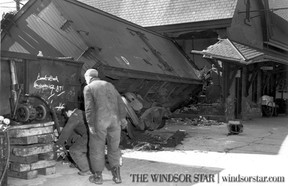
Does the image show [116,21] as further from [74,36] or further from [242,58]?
[242,58]

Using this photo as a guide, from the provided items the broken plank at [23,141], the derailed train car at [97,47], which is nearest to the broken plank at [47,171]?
the broken plank at [23,141]

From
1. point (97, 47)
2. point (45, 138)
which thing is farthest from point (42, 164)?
point (97, 47)

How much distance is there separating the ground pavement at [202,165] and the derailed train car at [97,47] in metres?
1.63

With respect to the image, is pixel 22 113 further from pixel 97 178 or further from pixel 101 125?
pixel 97 178

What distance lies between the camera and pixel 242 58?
1248 centimetres

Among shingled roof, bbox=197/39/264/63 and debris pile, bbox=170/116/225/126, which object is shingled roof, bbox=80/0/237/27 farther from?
debris pile, bbox=170/116/225/126

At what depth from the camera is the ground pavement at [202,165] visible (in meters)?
5.27

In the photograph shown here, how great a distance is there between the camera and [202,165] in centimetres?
634

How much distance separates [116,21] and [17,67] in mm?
6424

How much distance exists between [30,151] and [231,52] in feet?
33.0

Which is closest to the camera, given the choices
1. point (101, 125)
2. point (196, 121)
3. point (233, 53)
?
point (101, 125)

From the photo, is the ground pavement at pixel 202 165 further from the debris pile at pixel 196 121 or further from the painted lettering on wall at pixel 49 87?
the debris pile at pixel 196 121

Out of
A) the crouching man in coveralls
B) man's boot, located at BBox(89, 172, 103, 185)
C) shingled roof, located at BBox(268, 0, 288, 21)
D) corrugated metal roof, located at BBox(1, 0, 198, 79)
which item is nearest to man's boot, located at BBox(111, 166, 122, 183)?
man's boot, located at BBox(89, 172, 103, 185)

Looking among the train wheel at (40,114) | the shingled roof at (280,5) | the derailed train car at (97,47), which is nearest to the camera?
the train wheel at (40,114)
